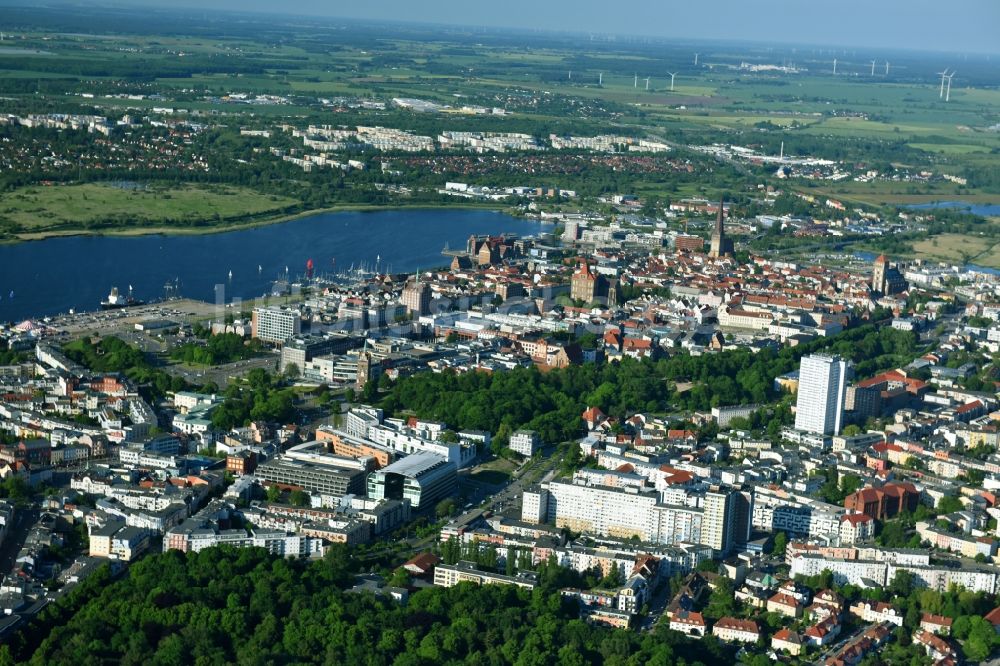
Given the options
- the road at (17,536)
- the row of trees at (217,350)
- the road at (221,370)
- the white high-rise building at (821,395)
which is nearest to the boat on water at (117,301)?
the row of trees at (217,350)

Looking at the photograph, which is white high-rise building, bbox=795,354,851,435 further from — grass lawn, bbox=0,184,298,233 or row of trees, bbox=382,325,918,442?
grass lawn, bbox=0,184,298,233

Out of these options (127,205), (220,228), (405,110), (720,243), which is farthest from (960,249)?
(405,110)

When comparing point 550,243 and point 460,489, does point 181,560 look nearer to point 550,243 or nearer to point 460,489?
point 460,489

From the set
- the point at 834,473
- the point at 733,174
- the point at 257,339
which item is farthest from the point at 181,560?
the point at 733,174

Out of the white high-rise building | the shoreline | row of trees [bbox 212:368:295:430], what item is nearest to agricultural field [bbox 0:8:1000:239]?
the shoreline

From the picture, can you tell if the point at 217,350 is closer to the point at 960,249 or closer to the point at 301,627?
the point at 301,627
